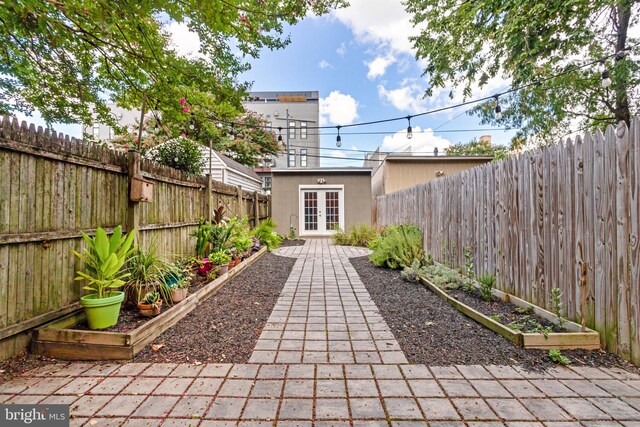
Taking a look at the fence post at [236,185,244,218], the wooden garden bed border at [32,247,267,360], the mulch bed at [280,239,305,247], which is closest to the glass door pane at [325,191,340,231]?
the mulch bed at [280,239,305,247]

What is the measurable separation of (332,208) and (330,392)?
33.5 feet

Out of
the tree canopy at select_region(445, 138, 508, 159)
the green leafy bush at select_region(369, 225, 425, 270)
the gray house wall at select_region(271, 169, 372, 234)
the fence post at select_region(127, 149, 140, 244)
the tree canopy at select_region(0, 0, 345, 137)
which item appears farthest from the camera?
the tree canopy at select_region(445, 138, 508, 159)

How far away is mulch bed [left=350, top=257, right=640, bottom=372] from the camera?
7.33ft

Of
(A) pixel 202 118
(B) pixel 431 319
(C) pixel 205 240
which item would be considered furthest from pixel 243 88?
(B) pixel 431 319

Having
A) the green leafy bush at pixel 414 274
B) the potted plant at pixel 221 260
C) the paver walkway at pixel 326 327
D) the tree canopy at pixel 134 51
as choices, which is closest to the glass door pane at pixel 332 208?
the tree canopy at pixel 134 51

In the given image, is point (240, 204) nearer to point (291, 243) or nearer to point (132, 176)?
point (291, 243)

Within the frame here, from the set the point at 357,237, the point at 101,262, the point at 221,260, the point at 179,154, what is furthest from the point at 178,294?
the point at 357,237

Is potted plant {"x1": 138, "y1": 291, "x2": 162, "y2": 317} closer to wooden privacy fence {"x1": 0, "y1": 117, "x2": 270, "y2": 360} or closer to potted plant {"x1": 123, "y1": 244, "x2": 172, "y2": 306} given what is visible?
potted plant {"x1": 123, "y1": 244, "x2": 172, "y2": 306}

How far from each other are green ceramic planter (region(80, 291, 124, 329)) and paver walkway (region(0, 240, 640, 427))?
1.18ft

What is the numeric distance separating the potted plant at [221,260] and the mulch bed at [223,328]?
0.29 m

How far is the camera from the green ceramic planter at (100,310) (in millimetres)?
2471

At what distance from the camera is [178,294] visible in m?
3.28

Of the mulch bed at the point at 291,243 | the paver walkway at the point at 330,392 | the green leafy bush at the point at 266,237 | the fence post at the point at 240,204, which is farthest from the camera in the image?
the mulch bed at the point at 291,243

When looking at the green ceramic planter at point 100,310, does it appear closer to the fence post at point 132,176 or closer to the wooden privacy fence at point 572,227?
the fence post at point 132,176
